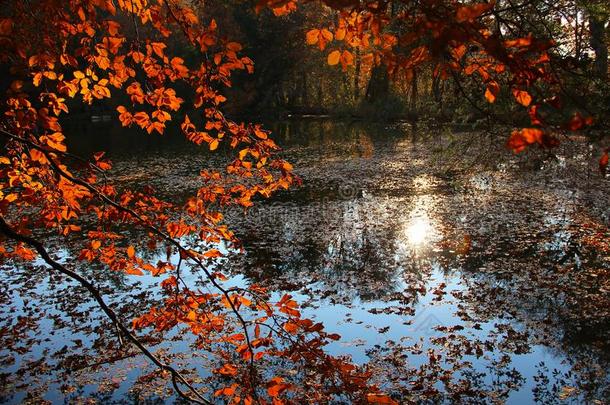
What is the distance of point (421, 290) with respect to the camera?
7094 mm

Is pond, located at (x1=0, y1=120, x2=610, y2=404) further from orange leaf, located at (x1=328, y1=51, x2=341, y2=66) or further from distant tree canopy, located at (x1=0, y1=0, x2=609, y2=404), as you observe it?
orange leaf, located at (x1=328, y1=51, x2=341, y2=66)

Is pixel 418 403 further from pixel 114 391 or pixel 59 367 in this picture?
pixel 59 367

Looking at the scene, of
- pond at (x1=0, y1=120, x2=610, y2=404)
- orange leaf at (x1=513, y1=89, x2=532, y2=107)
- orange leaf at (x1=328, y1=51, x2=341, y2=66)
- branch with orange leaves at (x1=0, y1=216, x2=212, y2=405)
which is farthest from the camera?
pond at (x1=0, y1=120, x2=610, y2=404)

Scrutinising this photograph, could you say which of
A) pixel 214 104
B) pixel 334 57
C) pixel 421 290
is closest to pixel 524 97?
pixel 334 57

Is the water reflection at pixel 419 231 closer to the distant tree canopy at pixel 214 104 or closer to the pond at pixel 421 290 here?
the pond at pixel 421 290

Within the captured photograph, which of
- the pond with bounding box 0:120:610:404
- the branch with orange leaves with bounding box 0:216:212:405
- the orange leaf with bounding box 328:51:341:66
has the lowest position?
the pond with bounding box 0:120:610:404

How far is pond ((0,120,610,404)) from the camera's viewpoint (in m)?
5.02

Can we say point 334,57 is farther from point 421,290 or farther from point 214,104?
point 421,290

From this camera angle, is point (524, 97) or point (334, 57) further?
point (334, 57)

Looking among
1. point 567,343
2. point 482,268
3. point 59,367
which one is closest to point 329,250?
point 482,268

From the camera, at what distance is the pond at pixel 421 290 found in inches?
197

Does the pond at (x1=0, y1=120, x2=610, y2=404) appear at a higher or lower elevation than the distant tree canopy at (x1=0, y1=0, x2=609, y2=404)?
lower

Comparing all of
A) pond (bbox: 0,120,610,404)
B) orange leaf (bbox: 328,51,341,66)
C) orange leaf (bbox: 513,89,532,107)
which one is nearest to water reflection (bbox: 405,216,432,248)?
pond (bbox: 0,120,610,404)

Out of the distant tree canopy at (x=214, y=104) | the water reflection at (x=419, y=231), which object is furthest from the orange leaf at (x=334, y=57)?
the water reflection at (x=419, y=231)
